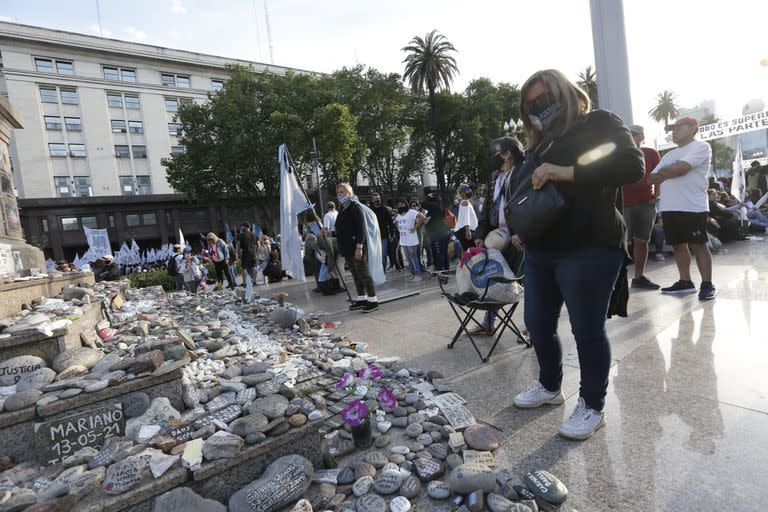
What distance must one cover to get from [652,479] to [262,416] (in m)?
1.82

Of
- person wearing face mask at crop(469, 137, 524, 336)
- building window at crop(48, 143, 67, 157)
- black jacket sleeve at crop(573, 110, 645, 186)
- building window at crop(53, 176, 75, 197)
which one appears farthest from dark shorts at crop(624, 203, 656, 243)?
building window at crop(48, 143, 67, 157)

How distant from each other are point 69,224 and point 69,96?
10666mm

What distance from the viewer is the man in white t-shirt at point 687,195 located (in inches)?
173

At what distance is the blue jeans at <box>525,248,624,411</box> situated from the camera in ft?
6.48

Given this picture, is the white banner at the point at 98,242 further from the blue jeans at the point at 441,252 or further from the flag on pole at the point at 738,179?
the flag on pole at the point at 738,179

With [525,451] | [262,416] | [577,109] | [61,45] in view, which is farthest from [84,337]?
[61,45]

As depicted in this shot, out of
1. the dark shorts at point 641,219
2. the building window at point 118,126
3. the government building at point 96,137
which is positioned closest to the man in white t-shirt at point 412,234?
the dark shorts at point 641,219

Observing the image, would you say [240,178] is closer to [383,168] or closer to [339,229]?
[383,168]

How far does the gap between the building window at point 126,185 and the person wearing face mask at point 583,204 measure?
132 feet

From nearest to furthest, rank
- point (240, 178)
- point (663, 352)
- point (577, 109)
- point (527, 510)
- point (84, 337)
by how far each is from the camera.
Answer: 1. point (527, 510)
2. point (577, 109)
3. point (663, 352)
4. point (84, 337)
5. point (240, 178)

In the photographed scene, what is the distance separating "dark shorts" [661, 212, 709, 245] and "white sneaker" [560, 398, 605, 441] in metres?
3.35

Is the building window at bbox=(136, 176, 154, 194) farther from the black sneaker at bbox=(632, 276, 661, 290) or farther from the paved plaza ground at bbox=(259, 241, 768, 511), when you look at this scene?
the black sneaker at bbox=(632, 276, 661, 290)

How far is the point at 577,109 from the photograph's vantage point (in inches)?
79.0

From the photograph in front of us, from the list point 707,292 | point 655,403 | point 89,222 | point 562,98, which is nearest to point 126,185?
point 89,222
